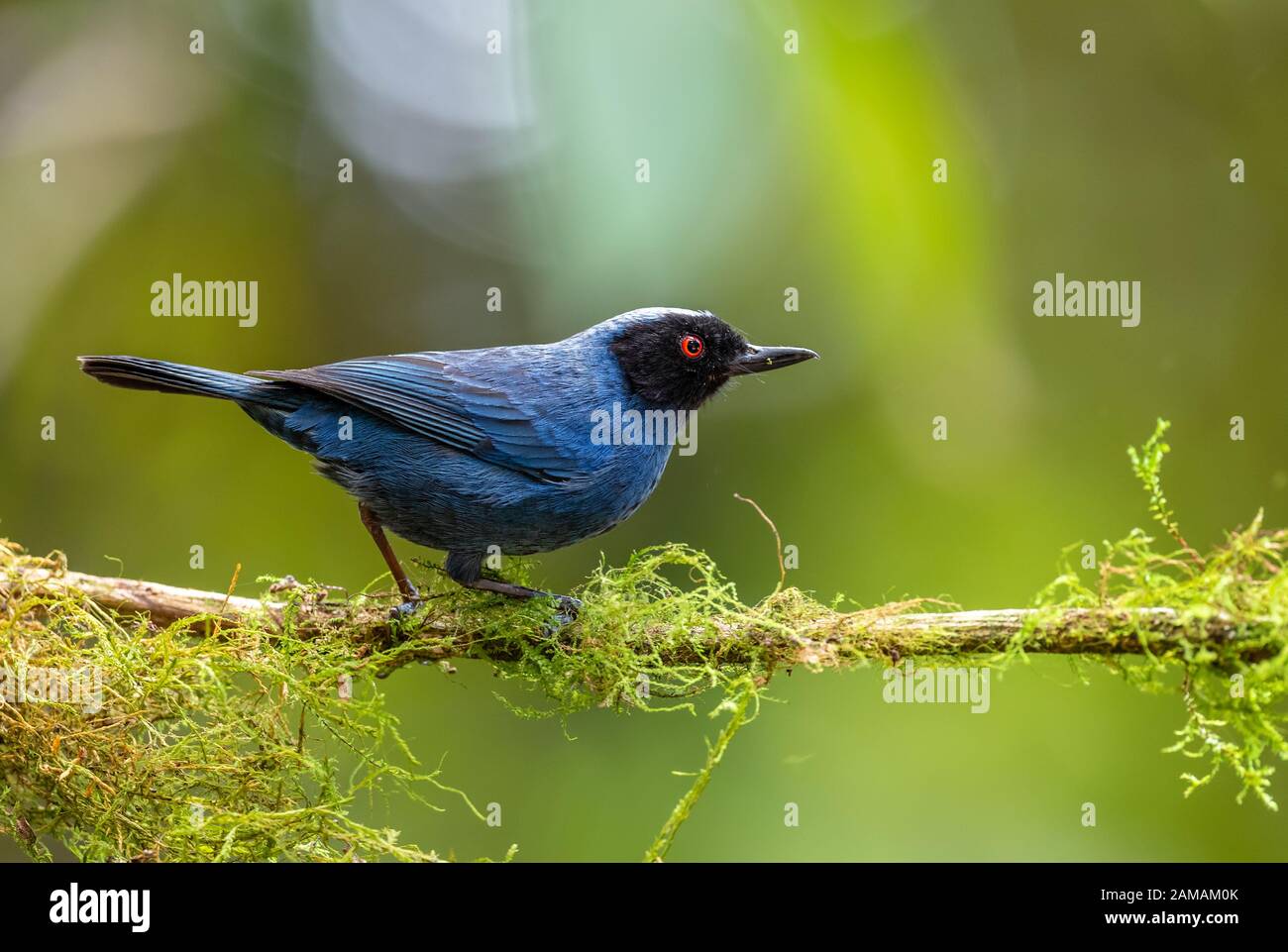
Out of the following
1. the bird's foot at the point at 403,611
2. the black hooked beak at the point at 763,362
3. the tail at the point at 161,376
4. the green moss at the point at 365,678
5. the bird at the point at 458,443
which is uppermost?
the black hooked beak at the point at 763,362

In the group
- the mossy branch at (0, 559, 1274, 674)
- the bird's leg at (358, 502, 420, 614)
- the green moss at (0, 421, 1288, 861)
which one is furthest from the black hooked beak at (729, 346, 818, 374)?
the bird's leg at (358, 502, 420, 614)

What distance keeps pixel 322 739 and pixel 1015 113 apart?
591cm

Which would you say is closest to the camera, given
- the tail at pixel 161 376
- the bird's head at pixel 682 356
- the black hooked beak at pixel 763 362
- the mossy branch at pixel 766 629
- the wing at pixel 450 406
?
the mossy branch at pixel 766 629

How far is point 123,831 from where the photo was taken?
345cm

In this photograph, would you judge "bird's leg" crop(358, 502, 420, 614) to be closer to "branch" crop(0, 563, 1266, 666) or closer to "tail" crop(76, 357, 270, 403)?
"branch" crop(0, 563, 1266, 666)

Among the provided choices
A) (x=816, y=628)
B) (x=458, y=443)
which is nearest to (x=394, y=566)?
(x=458, y=443)

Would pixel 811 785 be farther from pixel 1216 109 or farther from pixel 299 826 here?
pixel 1216 109

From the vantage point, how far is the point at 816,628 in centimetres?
355

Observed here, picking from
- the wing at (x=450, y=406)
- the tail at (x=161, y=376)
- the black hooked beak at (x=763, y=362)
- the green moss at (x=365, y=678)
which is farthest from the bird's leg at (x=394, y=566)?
the black hooked beak at (x=763, y=362)

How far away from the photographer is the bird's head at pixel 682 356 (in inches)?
193

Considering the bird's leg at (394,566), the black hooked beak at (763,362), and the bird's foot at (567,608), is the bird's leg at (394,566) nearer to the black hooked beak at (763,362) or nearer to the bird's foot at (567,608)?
the bird's foot at (567,608)

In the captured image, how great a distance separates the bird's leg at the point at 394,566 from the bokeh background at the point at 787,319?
2.08 m

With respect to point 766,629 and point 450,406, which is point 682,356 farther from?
point 766,629

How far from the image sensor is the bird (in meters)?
4.36
